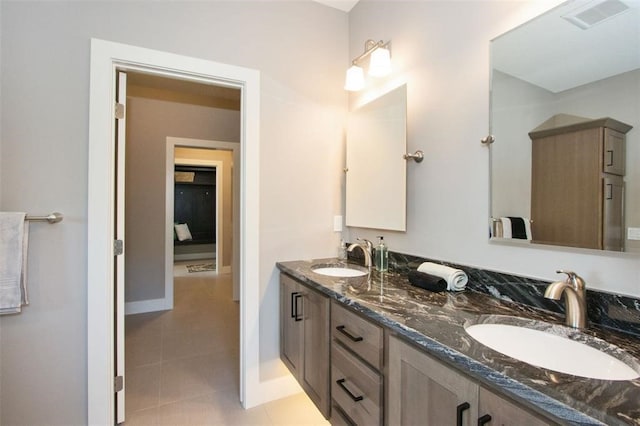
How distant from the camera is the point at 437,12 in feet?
5.16

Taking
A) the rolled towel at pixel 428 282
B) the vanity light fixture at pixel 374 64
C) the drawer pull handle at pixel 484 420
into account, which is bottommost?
the drawer pull handle at pixel 484 420

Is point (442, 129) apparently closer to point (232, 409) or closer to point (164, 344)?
point (232, 409)

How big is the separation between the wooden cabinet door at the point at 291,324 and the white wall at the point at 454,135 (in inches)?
27.4

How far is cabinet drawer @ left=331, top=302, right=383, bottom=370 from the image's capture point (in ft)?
3.62

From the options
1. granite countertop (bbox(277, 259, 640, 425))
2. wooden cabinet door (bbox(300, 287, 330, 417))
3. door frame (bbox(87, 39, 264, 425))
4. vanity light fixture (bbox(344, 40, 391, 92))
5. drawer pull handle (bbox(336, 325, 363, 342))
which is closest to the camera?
granite countertop (bbox(277, 259, 640, 425))

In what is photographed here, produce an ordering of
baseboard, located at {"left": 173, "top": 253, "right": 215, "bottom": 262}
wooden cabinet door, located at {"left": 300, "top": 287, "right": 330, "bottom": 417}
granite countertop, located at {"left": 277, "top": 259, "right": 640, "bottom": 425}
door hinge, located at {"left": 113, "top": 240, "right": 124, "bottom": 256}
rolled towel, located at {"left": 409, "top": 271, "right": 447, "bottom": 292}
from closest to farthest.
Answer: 1. granite countertop, located at {"left": 277, "top": 259, "right": 640, "bottom": 425}
2. rolled towel, located at {"left": 409, "top": 271, "right": 447, "bottom": 292}
3. wooden cabinet door, located at {"left": 300, "top": 287, "right": 330, "bottom": 417}
4. door hinge, located at {"left": 113, "top": 240, "right": 124, "bottom": 256}
5. baseboard, located at {"left": 173, "top": 253, "right": 215, "bottom": 262}

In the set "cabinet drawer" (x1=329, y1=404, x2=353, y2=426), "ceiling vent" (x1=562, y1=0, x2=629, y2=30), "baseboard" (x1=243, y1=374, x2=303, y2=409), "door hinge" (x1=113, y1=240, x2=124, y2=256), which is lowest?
"baseboard" (x1=243, y1=374, x2=303, y2=409)

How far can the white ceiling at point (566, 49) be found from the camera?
0.94 m

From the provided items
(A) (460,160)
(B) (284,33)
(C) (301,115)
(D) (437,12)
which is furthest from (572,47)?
(B) (284,33)

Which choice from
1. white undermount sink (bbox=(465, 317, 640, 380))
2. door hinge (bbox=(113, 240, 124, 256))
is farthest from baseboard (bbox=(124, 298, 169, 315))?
white undermount sink (bbox=(465, 317, 640, 380))

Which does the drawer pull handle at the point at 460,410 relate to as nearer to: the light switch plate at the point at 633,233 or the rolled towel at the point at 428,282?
the rolled towel at the point at 428,282

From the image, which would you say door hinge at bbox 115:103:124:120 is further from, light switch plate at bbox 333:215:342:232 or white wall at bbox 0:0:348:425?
light switch plate at bbox 333:215:342:232

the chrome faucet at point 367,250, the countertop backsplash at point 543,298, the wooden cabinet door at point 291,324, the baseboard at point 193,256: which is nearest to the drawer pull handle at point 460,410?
the countertop backsplash at point 543,298

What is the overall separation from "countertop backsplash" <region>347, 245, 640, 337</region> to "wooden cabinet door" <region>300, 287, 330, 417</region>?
62 cm
